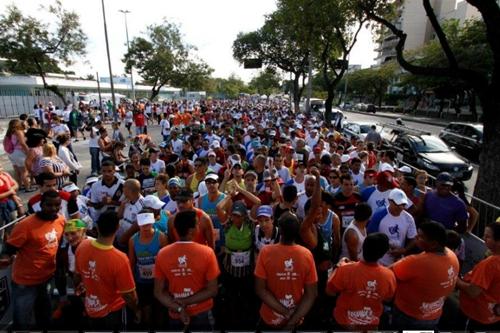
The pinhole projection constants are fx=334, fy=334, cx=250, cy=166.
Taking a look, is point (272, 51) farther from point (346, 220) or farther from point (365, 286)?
point (365, 286)

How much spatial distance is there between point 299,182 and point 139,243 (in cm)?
338

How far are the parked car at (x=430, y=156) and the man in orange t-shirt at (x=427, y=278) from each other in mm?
8959

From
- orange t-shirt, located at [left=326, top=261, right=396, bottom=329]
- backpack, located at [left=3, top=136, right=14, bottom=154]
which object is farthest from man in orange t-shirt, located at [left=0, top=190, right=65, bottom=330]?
backpack, located at [left=3, top=136, right=14, bottom=154]

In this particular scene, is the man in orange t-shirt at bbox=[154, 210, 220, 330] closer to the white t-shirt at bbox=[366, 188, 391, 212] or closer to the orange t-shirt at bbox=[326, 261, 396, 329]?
the orange t-shirt at bbox=[326, 261, 396, 329]

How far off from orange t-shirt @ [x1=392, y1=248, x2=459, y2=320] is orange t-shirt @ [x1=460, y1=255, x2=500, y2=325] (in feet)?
0.73

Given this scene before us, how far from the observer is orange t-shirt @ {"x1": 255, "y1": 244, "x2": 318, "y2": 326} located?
9.34 feet

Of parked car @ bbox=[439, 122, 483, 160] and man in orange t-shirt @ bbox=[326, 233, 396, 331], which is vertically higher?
man in orange t-shirt @ bbox=[326, 233, 396, 331]

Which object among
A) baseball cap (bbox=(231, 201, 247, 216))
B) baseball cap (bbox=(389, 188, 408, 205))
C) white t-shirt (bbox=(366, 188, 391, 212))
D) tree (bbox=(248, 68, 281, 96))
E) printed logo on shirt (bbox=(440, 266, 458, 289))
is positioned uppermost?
tree (bbox=(248, 68, 281, 96))

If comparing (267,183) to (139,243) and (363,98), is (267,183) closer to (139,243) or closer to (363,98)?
(139,243)

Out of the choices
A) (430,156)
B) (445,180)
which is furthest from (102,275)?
(430,156)

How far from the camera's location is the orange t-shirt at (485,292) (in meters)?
2.99

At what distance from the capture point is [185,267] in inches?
113

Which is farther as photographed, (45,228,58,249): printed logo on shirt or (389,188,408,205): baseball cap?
(389,188,408,205): baseball cap

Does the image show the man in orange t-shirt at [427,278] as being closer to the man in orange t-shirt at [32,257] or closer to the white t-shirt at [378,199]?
the white t-shirt at [378,199]
